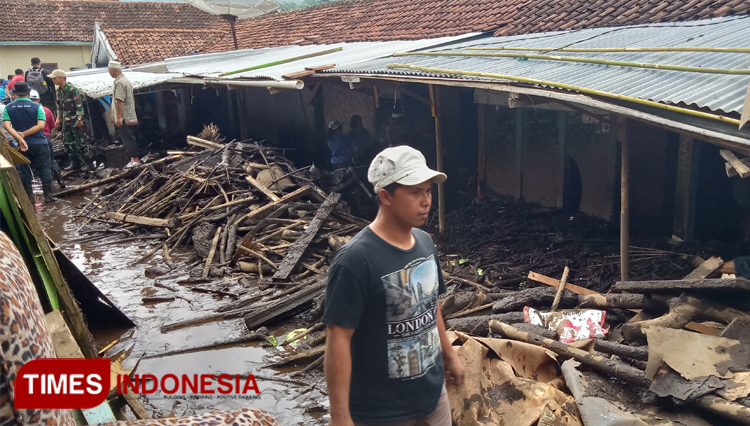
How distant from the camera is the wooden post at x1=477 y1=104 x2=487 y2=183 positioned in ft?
33.9

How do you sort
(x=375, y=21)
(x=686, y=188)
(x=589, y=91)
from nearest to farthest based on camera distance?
1. (x=589, y=91)
2. (x=686, y=188)
3. (x=375, y=21)

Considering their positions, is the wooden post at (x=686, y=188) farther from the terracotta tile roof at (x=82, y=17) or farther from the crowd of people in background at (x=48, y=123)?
the terracotta tile roof at (x=82, y=17)

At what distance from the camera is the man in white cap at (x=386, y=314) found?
2.38 meters

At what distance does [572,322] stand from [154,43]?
2131 centimetres

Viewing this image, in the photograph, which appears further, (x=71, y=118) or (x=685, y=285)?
(x=71, y=118)

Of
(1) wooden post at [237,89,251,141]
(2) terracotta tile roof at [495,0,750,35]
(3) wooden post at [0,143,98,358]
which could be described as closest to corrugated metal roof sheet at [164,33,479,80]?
(1) wooden post at [237,89,251,141]

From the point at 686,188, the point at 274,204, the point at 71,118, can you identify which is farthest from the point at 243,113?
the point at 686,188

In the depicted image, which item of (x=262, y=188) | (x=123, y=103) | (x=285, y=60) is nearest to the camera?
(x=262, y=188)

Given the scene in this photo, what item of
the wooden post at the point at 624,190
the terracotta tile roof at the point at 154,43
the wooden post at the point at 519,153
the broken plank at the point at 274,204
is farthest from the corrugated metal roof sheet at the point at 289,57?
the wooden post at the point at 624,190

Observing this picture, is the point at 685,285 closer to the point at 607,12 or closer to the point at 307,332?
the point at 307,332

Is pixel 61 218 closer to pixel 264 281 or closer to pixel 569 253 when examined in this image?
pixel 264 281

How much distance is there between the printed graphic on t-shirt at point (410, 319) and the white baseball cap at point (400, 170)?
386 millimetres

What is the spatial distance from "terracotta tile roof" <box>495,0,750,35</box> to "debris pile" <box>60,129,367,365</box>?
5.33 meters

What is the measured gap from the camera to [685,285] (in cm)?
437
